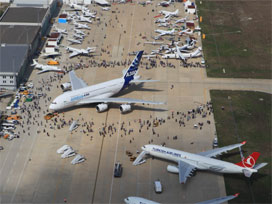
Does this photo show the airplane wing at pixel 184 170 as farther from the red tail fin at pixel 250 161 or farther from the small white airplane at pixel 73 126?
the small white airplane at pixel 73 126

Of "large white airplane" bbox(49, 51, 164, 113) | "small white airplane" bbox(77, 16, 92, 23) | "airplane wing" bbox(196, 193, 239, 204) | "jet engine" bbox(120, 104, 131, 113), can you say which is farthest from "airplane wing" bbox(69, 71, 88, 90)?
"small white airplane" bbox(77, 16, 92, 23)

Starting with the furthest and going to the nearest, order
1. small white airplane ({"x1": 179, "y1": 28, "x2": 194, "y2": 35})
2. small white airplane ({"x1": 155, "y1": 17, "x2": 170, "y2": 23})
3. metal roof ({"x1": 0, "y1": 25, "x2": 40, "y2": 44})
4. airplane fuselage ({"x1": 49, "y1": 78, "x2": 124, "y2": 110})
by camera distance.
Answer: small white airplane ({"x1": 155, "y1": 17, "x2": 170, "y2": 23}), small white airplane ({"x1": 179, "y1": 28, "x2": 194, "y2": 35}), metal roof ({"x1": 0, "y1": 25, "x2": 40, "y2": 44}), airplane fuselage ({"x1": 49, "y1": 78, "x2": 124, "y2": 110})

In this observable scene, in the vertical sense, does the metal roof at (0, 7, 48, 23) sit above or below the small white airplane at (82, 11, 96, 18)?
above

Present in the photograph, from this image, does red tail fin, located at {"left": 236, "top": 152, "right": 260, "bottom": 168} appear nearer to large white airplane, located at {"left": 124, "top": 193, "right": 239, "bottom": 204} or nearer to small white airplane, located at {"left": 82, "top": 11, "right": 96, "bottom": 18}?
large white airplane, located at {"left": 124, "top": 193, "right": 239, "bottom": 204}

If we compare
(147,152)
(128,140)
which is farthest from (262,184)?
(128,140)

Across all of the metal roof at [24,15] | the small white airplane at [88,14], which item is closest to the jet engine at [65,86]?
the metal roof at [24,15]

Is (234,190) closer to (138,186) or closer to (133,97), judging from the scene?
(138,186)
